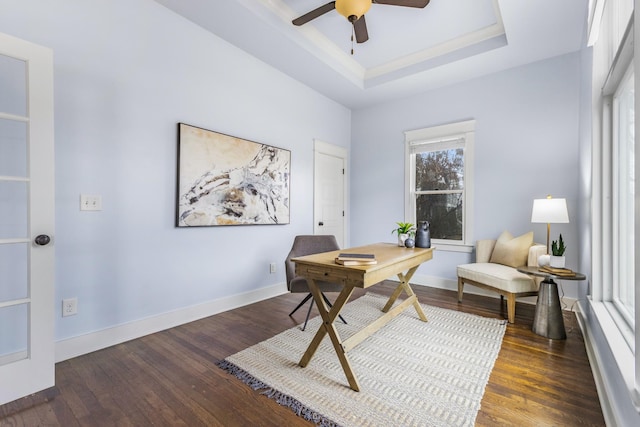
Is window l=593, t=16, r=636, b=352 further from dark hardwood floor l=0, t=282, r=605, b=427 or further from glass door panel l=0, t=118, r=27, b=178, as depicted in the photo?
glass door panel l=0, t=118, r=27, b=178

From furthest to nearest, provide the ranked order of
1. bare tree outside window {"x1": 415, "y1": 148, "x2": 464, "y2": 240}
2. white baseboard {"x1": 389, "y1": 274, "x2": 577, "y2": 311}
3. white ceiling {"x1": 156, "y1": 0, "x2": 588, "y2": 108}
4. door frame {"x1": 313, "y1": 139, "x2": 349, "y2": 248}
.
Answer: door frame {"x1": 313, "y1": 139, "x2": 349, "y2": 248} < bare tree outside window {"x1": 415, "y1": 148, "x2": 464, "y2": 240} < white baseboard {"x1": 389, "y1": 274, "x2": 577, "y2": 311} < white ceiling {"x1": 156, "y1": 0, "x2": 588, "y2": 108}

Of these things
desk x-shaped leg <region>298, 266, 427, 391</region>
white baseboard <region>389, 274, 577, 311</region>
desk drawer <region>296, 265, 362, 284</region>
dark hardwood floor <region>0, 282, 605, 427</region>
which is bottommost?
dark hardwood floor <region>0, 282, 605, 427</region>

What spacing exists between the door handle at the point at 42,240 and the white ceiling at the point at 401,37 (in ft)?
7.03

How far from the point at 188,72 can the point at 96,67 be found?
0.75 m

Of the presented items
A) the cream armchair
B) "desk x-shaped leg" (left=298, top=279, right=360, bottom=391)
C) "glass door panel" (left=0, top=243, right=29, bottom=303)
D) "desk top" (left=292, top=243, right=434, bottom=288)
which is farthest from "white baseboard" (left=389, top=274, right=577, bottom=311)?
"glass door panel" (left=0, top=243, right=29, bottom=303)

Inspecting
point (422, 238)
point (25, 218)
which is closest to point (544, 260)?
point (422, 238)

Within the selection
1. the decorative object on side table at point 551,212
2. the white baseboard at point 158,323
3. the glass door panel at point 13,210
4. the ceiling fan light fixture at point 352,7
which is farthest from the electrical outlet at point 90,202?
the decorative object on side table at point 551,212

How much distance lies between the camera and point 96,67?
2.18 m

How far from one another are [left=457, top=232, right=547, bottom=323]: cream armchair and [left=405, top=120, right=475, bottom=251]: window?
292 mm

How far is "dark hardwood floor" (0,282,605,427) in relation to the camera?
1482 millimetres

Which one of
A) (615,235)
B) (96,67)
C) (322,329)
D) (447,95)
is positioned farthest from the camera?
(447,95)

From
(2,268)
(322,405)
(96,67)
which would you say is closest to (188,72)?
(96,67)

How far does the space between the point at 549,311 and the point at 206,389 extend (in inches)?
108

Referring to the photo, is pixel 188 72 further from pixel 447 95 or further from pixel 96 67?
pixel 447 95
